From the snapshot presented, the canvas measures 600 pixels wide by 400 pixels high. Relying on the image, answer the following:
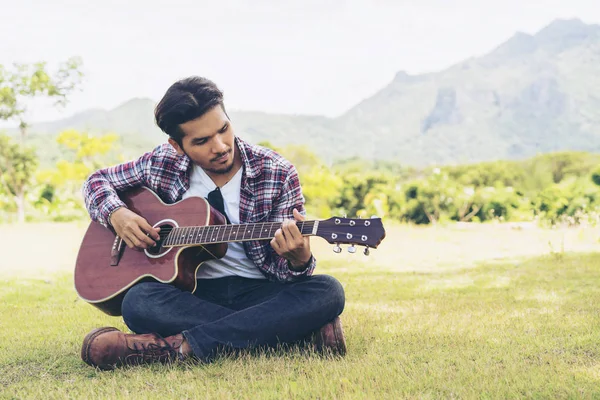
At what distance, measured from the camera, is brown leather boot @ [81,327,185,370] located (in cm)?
260

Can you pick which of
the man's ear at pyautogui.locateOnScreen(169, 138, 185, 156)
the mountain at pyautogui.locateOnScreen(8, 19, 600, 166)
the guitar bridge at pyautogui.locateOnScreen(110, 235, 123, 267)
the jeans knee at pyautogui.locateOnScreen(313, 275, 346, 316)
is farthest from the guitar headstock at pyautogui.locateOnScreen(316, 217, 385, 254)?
the mountain at pyautogui.locateOnScreen(8, 19, 600, 166)

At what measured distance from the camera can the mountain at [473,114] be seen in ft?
178

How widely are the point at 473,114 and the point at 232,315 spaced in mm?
69326

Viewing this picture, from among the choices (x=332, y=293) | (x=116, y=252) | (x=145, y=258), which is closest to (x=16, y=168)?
(x=116, y=252)

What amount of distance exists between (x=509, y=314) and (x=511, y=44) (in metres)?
80.2

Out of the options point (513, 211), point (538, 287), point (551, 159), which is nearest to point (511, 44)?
point (551, 159)

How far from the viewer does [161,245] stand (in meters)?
2.92

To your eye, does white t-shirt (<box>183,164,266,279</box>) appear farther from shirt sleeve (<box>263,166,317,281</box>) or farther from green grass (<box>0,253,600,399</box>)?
green grass (<box>0,253,600,399</box>)

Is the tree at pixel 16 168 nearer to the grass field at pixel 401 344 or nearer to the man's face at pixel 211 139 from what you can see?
the grass field at pixel 401 344

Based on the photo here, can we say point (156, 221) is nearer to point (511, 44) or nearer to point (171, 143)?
point (171, 143)

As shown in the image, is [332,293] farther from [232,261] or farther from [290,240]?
[232,261]

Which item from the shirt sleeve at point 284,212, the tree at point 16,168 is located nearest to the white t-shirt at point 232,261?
the shirt sleeve at point 284,212

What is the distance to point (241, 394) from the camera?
7.00ft

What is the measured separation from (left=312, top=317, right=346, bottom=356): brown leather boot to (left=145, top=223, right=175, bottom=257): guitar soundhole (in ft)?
2.74
